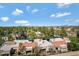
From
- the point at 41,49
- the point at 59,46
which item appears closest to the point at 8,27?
the point at 41,49

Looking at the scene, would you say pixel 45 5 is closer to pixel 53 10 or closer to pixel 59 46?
pixel 53 10

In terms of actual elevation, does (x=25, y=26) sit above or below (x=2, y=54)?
above

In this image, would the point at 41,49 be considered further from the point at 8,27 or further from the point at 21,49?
the point at 8,27

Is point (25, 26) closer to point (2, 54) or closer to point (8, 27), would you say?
point (8, 27)

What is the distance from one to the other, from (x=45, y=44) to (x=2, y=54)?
13.8 inches

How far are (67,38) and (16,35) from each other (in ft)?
1.35

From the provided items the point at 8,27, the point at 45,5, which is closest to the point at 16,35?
the point at 8,27

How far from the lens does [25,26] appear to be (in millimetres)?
1342

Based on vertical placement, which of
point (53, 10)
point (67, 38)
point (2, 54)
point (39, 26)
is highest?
point (53, 10)

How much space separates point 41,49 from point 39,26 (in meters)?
0.19

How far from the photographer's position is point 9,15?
134cm

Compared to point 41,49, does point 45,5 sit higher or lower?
higher

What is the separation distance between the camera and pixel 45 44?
1.32 m

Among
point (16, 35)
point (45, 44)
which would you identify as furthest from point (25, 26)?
point (45, 44)
